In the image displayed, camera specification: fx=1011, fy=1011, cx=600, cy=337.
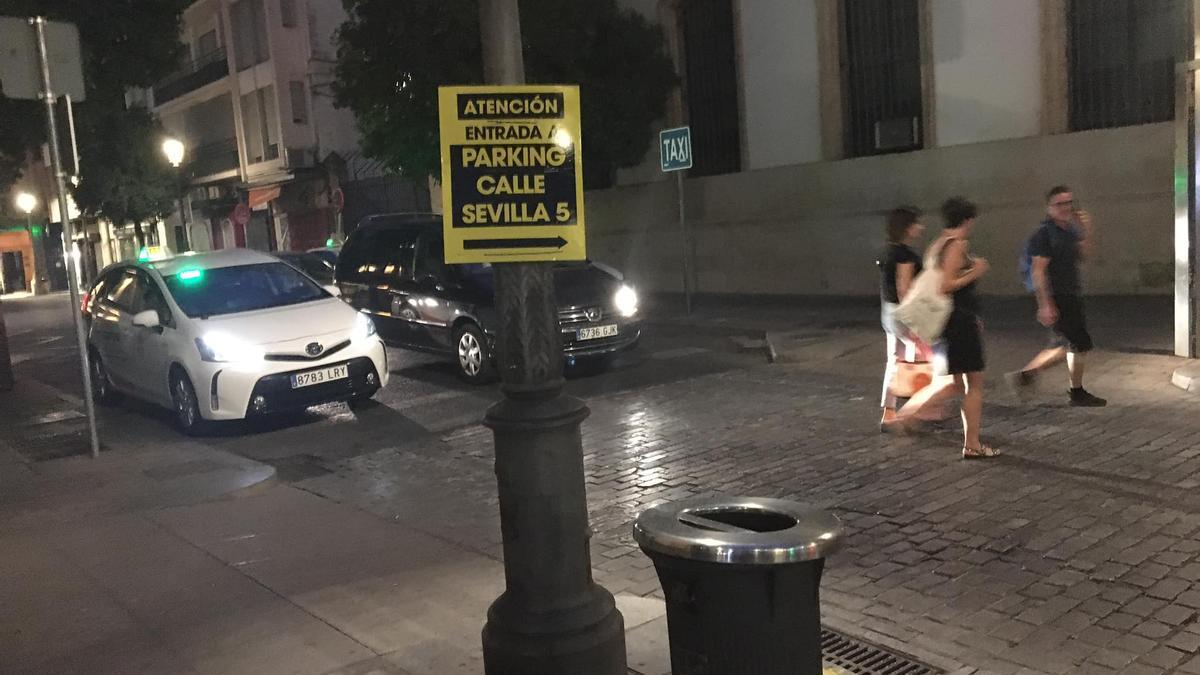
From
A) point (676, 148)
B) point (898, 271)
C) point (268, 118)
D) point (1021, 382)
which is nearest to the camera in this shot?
point (898, 271)

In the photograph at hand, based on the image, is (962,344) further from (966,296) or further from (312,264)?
(312,264)

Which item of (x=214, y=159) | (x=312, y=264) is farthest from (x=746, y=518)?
(x=214, y=159)

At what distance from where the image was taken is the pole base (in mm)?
3332

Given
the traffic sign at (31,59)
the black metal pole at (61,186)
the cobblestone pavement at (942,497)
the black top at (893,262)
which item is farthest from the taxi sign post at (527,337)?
the traffic sign at (31,59)

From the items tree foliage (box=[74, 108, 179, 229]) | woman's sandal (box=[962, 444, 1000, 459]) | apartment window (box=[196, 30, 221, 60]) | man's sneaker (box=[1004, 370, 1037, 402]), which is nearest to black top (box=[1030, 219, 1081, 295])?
man's sneaker (box=[1004, 370, 1037, 402])

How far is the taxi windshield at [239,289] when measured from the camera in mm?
9805

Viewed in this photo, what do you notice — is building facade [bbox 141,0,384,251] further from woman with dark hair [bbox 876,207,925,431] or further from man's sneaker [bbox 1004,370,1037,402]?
woman with dark hair [bbox 876,207,925,431]

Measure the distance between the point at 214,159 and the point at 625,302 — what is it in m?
33.5

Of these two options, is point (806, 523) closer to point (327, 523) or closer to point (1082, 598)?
point (1082, 598)

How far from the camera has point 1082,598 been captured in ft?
14.7

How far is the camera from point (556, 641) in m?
3.34

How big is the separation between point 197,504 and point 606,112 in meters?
13.3

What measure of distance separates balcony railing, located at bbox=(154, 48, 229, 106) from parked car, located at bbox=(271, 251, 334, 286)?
22.5m

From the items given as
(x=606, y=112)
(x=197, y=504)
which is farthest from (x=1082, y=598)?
(x=606, y=112)
